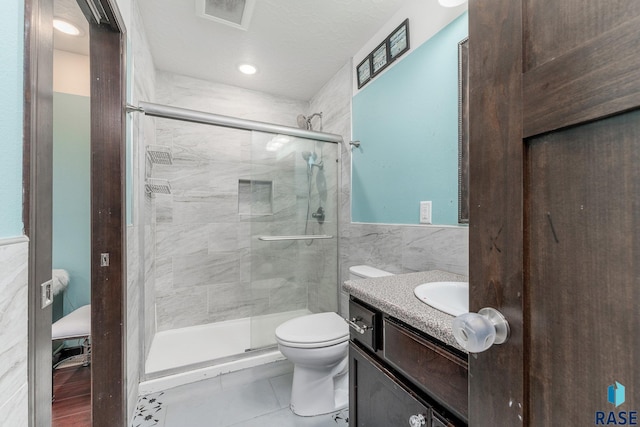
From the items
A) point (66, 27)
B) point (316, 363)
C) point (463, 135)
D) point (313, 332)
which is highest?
point (66, 27)

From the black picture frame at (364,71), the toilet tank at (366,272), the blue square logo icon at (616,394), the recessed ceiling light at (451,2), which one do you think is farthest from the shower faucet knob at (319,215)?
the blue square logo icon at (616,394)

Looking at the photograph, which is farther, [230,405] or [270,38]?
[270,38]

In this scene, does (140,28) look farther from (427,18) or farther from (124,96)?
(427,18)

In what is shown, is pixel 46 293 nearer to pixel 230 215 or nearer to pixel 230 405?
pixel 230 405

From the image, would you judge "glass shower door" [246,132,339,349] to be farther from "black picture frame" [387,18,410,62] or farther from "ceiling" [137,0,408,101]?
"black picture frame" [387,18,410,62]

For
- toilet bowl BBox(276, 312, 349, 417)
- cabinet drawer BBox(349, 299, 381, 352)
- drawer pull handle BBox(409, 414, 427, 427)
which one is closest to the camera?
drawer pull handle BBox(409, 414, 427, 427)

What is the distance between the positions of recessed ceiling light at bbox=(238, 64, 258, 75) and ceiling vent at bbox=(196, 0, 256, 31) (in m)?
0.49

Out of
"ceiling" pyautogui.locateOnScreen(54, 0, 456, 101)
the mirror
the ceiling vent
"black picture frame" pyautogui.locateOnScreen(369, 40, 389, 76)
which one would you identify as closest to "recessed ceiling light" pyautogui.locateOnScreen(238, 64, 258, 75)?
"ceiling" pyautogui.locateOnScreen(54, 0, 456, 101)

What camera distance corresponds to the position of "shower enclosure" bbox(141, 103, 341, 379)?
2098 mm

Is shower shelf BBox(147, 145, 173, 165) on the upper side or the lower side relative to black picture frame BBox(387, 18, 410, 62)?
lower

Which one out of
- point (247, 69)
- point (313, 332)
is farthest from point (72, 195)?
point (313, 332)

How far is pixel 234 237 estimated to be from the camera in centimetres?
265

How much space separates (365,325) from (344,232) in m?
1.29

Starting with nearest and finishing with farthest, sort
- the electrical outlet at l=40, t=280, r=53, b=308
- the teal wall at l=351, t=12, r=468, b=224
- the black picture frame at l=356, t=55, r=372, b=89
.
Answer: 1. the electrical outlet at l=40, t=280, r=53, b=308
2. the teal wall at l=351, t=12, r=468, b=224
3. the black picture frame at l=356, t=55, r=372, b=89
